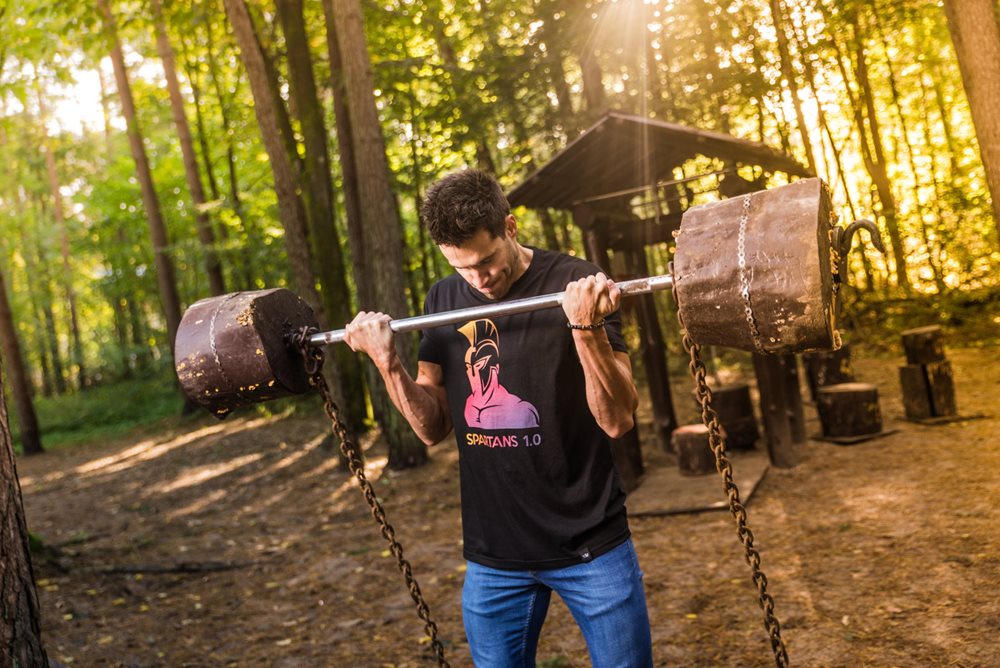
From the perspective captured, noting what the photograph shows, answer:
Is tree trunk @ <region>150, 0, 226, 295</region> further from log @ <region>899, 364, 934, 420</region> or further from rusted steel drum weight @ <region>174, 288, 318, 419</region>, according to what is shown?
rusted steel drum weight @ <region>174, 288, 318, 419</region>

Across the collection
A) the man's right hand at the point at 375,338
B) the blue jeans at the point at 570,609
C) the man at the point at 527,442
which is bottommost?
the blue jeans at the point at 570,609

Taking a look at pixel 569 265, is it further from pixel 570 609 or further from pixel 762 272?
pixel 570 609

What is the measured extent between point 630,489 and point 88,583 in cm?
484

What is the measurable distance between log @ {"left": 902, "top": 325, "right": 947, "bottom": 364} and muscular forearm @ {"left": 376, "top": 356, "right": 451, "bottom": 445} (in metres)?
7.57

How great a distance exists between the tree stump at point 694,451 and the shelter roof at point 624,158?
2426 millimetres

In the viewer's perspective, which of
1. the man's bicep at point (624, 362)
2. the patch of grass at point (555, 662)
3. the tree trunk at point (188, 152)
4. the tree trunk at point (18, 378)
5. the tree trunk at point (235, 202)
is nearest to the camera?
the man's bicep at point (624, 362)

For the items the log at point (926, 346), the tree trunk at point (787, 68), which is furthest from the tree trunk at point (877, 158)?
the log at point (926, 346)

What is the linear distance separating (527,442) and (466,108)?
10541mm

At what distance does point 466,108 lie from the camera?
12.3m

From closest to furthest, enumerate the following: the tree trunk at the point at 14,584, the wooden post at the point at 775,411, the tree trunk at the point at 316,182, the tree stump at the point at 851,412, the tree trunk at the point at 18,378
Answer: the tree trunk at the point at 14,584
the wooden post at the point at 775,411
the tree stump at the point at 851,412
the tree trunk at the point at 316,182
the tree trunk at the point at 18,378

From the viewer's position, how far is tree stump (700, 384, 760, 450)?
852 centimetres

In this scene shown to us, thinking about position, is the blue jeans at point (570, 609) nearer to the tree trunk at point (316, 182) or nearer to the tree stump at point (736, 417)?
the tree stump at point (736, 417)

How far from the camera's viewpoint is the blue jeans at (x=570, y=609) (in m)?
2.29

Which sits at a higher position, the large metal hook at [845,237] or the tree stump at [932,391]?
the large metal hook at [845,237]
